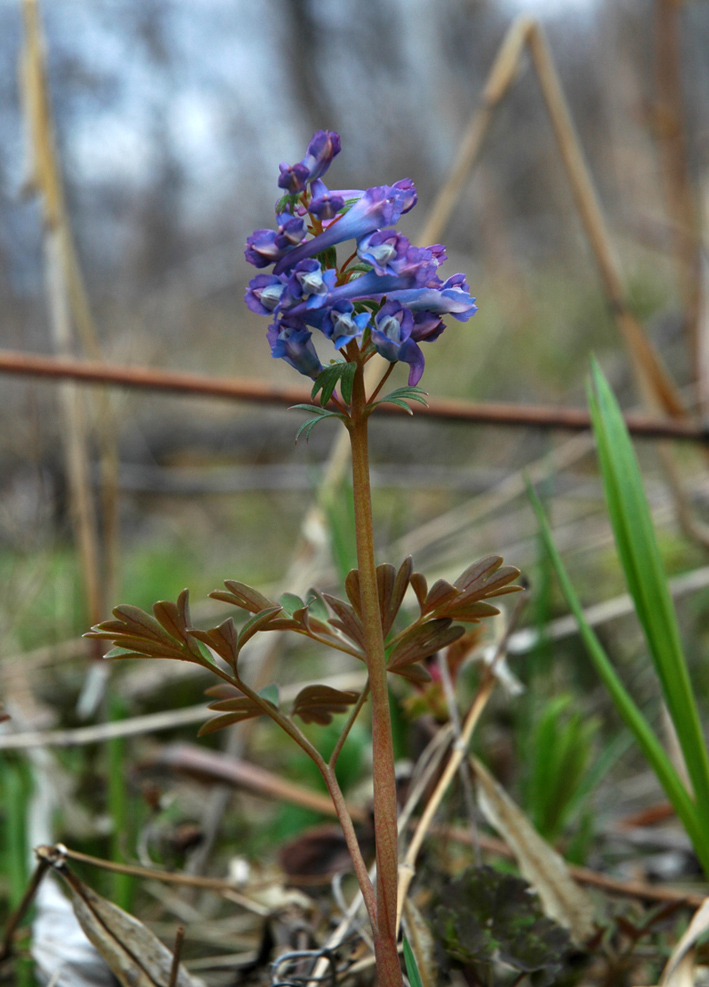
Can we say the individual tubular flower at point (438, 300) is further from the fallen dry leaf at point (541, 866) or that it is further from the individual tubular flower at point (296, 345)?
the fallen dry leaf at point (541, 866)

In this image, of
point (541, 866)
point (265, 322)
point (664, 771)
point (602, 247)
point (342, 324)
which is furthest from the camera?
point (265, 322)

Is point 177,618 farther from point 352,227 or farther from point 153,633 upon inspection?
point 352,227

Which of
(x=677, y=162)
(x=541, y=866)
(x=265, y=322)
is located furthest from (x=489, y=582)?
(x=265, y=322)

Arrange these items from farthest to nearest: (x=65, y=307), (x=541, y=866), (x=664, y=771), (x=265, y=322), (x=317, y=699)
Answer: (x=265, y=322)
(x=65, y=307)
(x=541, y=866)
(x=664, y=771)
(x=317, y=699)

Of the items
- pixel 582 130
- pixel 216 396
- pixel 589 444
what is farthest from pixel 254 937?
pixel 582 130

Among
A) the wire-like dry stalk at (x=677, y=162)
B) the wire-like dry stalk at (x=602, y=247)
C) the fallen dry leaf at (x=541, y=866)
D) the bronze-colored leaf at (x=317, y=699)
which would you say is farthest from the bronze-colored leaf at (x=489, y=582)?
the wire-like dry stalk at (x=677, y=162)

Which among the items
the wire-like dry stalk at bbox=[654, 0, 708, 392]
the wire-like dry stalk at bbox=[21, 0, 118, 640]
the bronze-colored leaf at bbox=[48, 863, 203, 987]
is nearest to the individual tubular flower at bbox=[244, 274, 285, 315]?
the bronze-colored leaf at bbox=[48, 863, 203, 987]
